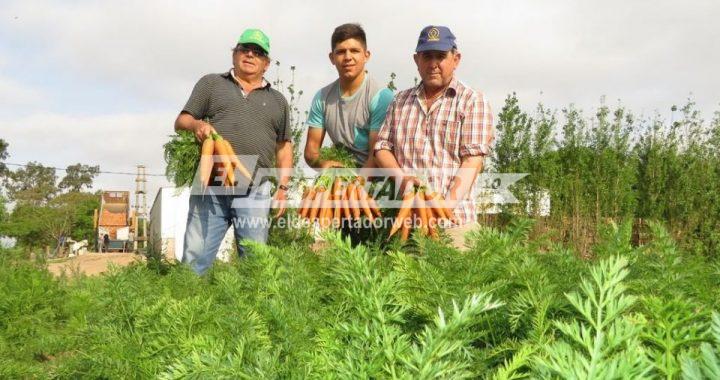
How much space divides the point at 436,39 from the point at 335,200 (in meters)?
1.17

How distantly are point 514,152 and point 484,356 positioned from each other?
42.0 feet

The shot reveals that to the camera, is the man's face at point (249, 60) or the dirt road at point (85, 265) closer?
the dirt road at point (85, 265)

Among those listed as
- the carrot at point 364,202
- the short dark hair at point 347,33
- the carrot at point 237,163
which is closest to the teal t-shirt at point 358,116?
the short dark hair at point 347,33

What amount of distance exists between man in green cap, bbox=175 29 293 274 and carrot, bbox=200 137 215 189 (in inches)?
16.0

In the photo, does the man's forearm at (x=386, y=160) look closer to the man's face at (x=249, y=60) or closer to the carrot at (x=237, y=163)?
the carrot at (x=237, y=163)

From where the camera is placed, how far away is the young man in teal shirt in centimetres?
410

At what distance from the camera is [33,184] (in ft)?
228

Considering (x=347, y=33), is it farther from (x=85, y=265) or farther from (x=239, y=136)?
(x=85, y=265)

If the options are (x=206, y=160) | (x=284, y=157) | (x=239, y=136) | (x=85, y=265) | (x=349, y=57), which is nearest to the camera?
(x=349, y=57)

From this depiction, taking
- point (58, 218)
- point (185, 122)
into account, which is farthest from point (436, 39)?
point (58, 218)

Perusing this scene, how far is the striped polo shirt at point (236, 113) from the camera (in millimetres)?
4918

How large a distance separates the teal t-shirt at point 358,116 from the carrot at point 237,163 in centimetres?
80

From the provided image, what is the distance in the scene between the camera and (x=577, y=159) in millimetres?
13266

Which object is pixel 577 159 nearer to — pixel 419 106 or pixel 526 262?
pixel 419 106
